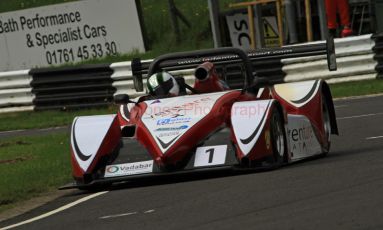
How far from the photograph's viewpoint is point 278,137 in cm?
1109

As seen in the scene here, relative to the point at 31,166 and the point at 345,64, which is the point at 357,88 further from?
the point at 31,166

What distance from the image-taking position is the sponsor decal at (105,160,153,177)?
1069 cm

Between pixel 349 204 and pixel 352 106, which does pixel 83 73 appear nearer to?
pixel 352 106

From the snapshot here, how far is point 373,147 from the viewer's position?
1196cm

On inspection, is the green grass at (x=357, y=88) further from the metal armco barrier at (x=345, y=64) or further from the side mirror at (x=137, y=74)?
the side mirror at (x=137, y=74)

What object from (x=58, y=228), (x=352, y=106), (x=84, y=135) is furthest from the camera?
(x=352, y=106)

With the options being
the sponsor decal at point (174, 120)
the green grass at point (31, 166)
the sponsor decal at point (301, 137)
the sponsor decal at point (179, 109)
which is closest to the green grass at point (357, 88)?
the green grass at point (31, 166)

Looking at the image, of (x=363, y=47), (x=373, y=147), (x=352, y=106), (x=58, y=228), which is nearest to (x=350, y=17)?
(x=363, y=47)

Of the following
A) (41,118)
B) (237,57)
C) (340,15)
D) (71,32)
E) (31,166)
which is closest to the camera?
(237,57)

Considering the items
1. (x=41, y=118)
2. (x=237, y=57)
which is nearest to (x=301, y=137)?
(x=237, y=57)

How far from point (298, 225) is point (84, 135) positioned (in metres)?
4.34

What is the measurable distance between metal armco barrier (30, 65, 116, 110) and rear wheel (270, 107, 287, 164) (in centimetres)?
1228

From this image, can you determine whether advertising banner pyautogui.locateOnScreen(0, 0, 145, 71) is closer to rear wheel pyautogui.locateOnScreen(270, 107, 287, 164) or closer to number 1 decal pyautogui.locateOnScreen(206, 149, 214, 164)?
rear wheel pyautogui.locateOnScreen(270, 107, 287, 164)

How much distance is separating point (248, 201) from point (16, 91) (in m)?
16.2
